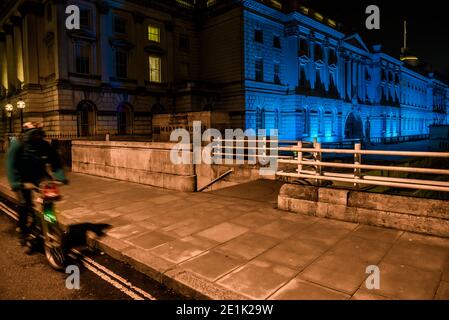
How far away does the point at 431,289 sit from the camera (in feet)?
12.8

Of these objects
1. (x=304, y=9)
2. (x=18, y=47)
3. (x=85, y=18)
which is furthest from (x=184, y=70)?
(x=304, y=9)

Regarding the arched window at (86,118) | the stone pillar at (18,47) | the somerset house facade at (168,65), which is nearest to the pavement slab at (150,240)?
the somerset house facade at (168,65)

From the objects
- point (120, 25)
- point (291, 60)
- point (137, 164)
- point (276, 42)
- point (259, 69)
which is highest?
point (276, 42)

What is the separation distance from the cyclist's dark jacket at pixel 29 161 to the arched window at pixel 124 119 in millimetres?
28179

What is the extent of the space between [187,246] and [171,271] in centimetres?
102

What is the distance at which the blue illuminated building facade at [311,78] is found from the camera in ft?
123

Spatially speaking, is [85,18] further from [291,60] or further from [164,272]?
[164,272]

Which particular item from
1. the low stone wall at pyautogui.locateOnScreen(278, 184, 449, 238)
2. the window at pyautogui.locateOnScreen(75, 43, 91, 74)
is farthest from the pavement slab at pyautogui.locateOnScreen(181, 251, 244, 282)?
the window at pyautogui.locateOnScreen(75, 43, 91, 74)

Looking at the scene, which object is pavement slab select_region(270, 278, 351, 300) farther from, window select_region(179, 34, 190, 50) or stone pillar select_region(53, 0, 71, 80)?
window select_region(179, 34, 190, 50)

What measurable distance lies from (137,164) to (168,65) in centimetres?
2685

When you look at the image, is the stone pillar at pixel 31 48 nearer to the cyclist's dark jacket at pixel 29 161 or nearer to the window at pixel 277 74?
the window at pixel 277 74

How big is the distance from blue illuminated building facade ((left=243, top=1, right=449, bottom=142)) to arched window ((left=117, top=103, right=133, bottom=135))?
12.9 m

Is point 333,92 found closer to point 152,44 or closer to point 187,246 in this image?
point 152,44

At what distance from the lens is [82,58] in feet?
98.9
